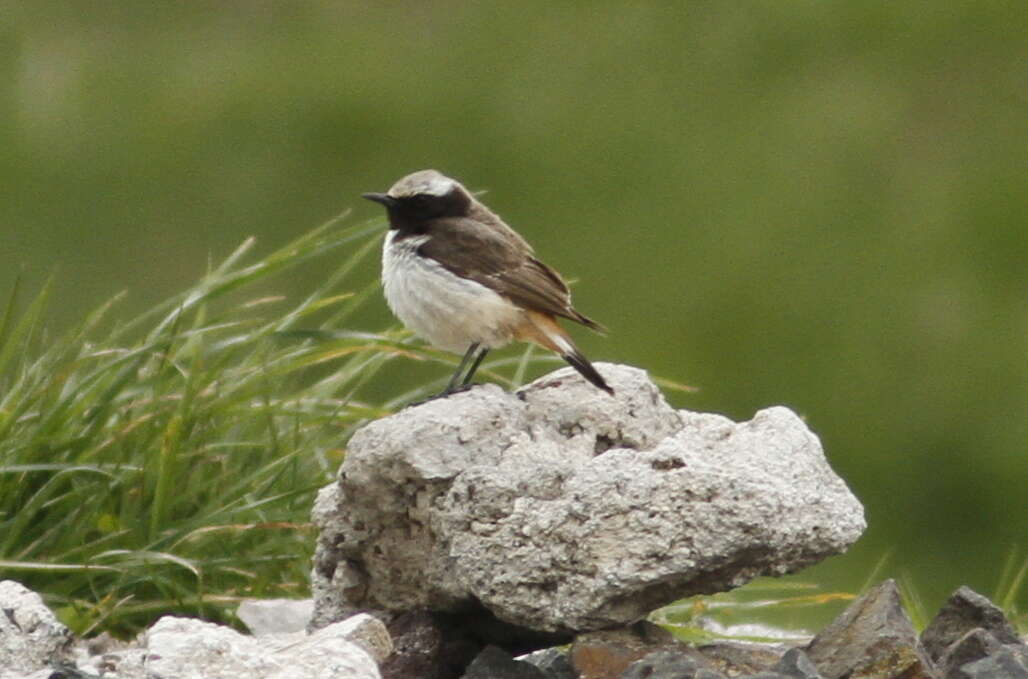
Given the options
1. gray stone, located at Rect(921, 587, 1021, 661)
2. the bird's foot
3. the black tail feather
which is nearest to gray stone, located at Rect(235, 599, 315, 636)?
the bird's foot

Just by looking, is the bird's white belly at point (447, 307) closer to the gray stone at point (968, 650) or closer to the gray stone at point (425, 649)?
the gray stone at point (425, 649)

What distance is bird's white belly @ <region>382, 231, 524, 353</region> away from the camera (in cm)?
659

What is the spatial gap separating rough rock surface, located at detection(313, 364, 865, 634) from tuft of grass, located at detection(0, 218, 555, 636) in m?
0.86

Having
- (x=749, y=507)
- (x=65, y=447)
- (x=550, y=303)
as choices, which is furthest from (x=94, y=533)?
(x=749, y=507)

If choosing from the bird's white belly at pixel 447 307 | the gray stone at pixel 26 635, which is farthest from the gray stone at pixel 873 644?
the gray stone at pixel 26 635

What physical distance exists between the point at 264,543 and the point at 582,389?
149cm

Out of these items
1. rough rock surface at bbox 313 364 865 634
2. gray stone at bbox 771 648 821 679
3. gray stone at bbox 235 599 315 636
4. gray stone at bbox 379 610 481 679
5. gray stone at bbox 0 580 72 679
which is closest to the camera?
gray stone at bbox 771 648 821 679

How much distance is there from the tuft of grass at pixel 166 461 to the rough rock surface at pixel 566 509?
86cm

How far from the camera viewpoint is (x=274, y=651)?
508 centimetres

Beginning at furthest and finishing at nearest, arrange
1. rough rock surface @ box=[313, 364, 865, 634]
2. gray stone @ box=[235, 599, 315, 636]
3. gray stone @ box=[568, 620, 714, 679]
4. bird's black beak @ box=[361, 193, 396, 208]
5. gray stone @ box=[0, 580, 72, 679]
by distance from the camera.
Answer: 1. bird's black beak @ box=[361, 193, 396, 208]
2. gray stone @ box=[235, 599, 315, 636]
3. gray stone @ box=[0, 580, 72, 679]
4. gray stone @ box=[568, 620, 714, 679]
5. rough rock surface @ box=[313, 364, 865, 634]

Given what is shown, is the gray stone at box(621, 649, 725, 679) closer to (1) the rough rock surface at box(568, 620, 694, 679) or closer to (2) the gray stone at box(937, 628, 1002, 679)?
(1) the rough rock surface at box(568, 620, 694, 679)

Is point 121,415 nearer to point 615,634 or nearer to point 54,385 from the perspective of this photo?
point 54,385

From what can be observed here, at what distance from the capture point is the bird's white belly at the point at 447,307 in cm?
659

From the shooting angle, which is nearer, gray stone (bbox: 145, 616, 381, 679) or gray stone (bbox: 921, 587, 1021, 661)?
gray stone (bbox: 145, 616, 381, 679)
